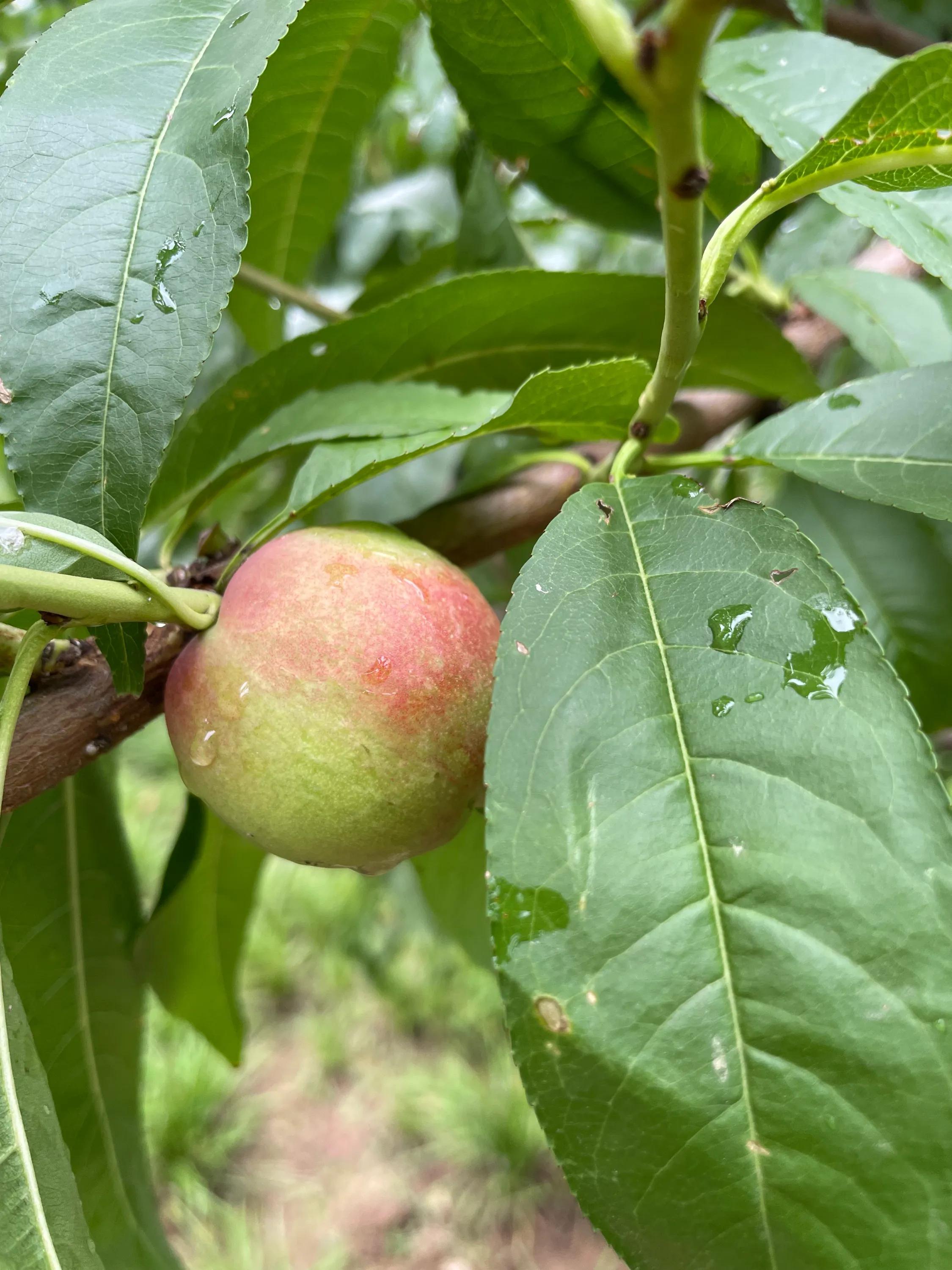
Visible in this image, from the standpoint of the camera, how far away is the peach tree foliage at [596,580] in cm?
38

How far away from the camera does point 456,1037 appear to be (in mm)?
2176

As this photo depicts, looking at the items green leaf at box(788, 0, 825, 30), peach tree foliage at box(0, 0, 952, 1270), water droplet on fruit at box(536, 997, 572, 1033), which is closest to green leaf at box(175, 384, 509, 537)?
peach tree foliage at box(0, 0, 952, 1270)

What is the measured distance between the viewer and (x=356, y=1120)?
81.0 inches

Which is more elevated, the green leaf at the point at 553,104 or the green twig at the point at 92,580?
the green leaf at the point at 553,104

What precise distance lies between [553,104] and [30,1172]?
73 centimetres

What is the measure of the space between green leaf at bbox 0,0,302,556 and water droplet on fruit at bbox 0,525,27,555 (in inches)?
1.6

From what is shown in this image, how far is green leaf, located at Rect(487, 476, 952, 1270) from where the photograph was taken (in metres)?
0.37

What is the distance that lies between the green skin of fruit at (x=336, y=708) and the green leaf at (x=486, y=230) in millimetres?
436

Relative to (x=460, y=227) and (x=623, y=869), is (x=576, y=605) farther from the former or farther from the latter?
(x=460, y=227)

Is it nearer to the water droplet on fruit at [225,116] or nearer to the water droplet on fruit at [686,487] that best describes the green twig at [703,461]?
the water droplet on fruit at [686,487]

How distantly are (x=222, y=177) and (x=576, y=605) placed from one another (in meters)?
0.28

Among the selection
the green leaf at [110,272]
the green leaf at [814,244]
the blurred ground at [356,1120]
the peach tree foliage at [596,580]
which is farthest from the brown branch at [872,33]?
the blurred ground at [356,1120]

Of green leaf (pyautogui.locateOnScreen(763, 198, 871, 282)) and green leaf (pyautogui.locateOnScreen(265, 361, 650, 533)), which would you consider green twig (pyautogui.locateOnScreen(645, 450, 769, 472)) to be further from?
green leaf (pyautogui.locateOnScreen(763, 198, 871, 282))

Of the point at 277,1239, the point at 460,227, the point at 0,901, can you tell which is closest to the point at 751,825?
the point at 0,901
